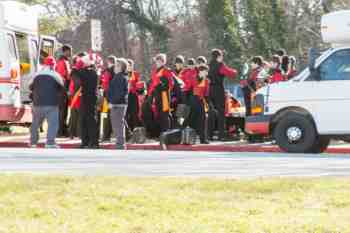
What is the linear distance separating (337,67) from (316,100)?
697 millimetres

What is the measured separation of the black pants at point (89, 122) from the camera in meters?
20.5

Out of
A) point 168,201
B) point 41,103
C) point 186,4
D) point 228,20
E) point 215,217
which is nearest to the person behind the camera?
point 215,217

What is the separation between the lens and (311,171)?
44.4 ft

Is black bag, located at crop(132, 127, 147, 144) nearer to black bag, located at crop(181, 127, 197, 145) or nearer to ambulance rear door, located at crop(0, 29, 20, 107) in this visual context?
black bag, located at crop(181, 127, 197, 145)

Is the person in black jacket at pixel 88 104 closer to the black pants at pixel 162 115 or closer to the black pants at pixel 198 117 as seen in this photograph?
the black pants at pixel 162 115

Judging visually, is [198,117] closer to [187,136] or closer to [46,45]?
[187,136]

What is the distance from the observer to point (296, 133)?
60.3 feet

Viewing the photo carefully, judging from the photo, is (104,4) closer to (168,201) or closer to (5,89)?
(5,89)

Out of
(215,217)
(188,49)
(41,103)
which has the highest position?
(188,49)

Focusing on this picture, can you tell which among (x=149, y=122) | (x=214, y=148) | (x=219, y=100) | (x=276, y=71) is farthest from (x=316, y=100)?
(x=149, y=122)

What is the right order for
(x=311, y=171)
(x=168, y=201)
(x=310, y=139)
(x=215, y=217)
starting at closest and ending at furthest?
(x=215, y=217), (x=168, y=201), (x=311, y=171), (x=310, y=139)

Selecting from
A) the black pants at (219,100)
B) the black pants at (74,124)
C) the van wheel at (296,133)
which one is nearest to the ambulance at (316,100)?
the van wheel at (296,133)

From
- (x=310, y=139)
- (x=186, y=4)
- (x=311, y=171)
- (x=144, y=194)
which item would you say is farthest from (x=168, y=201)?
(x=186, y=4)

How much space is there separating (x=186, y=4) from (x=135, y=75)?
1424 inches
